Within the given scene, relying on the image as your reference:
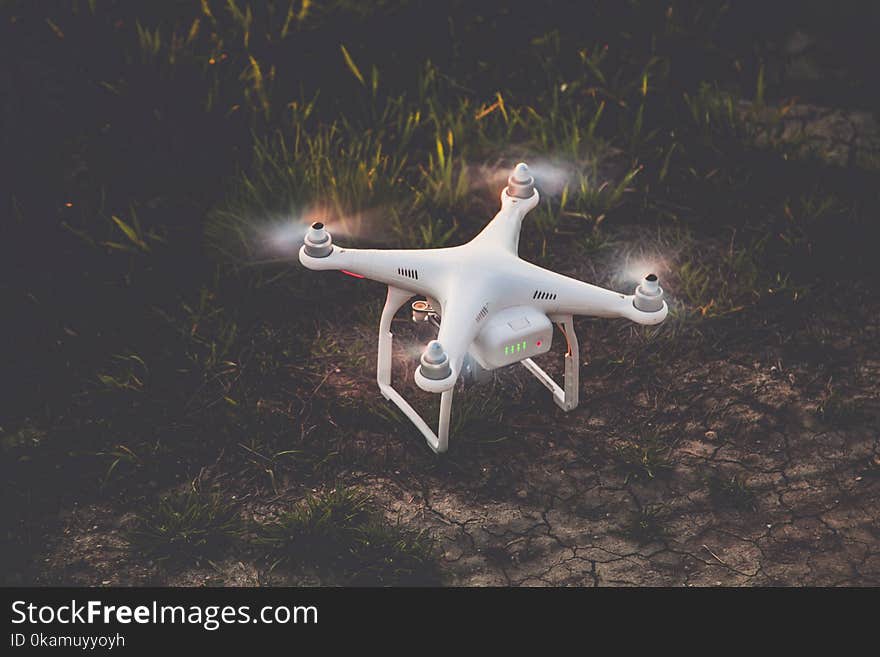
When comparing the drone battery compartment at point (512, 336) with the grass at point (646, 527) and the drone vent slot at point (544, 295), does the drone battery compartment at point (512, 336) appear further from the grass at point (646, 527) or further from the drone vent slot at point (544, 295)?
the grass at point (646, 527)

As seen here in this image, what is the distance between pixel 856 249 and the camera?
208 inches

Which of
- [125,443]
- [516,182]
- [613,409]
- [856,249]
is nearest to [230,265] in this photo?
[125,443]

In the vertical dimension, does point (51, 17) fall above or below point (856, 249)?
above

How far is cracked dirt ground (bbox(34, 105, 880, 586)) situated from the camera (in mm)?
4145

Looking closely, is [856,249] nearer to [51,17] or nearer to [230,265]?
[230,265]

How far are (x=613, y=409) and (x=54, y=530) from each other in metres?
2.01

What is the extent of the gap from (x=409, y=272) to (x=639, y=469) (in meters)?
1.07

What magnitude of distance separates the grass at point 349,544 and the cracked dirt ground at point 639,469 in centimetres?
6

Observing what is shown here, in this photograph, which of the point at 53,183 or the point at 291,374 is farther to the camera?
the point at 53,183

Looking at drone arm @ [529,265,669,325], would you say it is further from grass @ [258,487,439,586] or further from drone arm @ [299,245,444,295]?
grass @ [258,487,439,586]

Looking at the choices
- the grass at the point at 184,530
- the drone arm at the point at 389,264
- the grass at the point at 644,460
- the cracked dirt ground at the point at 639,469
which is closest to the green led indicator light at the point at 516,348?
the drone arm at the point at 389,264

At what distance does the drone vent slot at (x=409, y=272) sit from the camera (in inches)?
167

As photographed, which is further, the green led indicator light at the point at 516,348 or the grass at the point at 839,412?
the grass at the point at 839,412

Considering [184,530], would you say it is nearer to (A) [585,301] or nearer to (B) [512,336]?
(B) [512,336]
